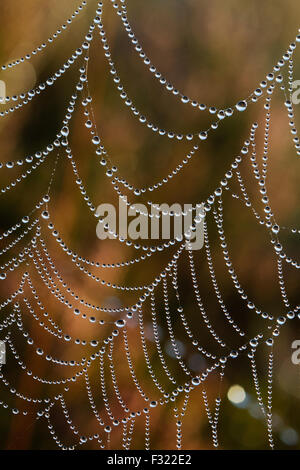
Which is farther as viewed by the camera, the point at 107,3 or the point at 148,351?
the point at 148,351

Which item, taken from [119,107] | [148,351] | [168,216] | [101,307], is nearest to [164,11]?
[119,107]

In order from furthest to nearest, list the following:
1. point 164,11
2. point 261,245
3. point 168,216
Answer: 1. point 261,245
2. point 164,11
3. point 168,216

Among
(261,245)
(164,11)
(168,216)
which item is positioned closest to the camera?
(168,216)

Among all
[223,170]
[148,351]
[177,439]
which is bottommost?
[177,439]

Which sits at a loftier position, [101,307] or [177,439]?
[101,307]

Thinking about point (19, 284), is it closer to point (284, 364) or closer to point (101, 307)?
point (101, 307)

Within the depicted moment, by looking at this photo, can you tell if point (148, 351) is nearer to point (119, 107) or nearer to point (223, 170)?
point (223, 170)

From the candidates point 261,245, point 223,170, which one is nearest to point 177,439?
point 261,245
